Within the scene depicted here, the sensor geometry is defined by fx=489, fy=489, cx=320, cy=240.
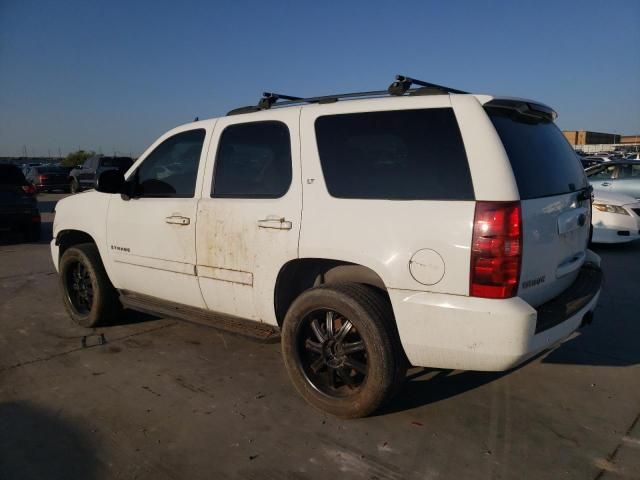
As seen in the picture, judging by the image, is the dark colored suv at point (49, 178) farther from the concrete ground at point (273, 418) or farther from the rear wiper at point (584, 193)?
the rear wiper at point (584, 193)

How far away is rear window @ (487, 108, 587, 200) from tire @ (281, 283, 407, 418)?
41.6 inches

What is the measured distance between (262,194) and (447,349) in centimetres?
157

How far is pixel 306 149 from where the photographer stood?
318 centimetres

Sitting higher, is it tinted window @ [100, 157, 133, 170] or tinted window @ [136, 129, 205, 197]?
tinted window @ [100, 157, 133, 170]

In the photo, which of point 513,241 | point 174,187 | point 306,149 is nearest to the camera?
point 513,241

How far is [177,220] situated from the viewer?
3.73 m

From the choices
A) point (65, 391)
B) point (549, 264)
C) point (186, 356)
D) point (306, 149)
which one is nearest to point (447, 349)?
point (549, 264)

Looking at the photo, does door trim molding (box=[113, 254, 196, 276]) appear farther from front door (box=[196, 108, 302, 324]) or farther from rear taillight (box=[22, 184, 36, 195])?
rear taillight (box=[22, 184, 36, 195])

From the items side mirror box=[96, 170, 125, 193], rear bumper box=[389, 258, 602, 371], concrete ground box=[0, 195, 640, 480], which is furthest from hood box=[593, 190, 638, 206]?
side mirror box=[96, 170, 125, 193]

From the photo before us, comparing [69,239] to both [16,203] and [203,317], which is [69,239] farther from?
[16,203]

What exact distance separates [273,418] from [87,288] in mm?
2697

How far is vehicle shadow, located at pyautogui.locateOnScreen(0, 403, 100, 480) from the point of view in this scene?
8.28 ft

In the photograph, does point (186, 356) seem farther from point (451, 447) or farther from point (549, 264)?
point (549, 264)

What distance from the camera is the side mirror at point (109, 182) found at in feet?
13.1
